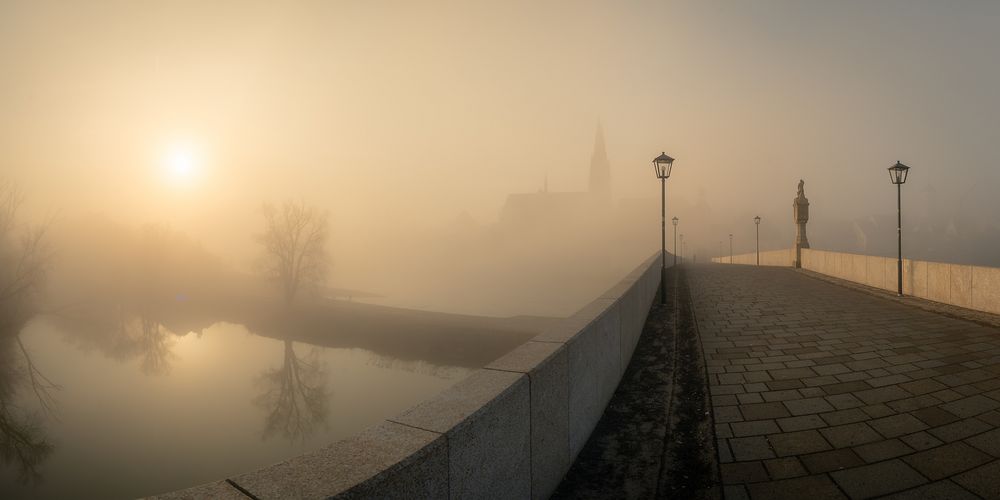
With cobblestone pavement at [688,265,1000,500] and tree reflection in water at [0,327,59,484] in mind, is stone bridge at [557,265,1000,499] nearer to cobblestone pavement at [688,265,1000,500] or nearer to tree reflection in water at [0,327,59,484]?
cobblestone pavement at [688,265,1000,500]

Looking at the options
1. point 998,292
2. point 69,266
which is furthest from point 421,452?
point 69,266

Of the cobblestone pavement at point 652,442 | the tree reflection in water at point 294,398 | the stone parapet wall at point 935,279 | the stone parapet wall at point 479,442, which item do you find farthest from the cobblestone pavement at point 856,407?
the tree reflection in water at point 294,398

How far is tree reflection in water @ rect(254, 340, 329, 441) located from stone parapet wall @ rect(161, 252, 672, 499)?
27250mm

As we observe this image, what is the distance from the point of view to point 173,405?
28.7 m

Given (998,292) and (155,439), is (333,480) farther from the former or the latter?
(155,439)

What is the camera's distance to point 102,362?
36.7 meters

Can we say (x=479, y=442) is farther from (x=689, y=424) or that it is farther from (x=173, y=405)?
(x=173, y=405)

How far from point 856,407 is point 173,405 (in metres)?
36.6

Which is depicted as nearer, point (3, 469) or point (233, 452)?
point (3, 469)

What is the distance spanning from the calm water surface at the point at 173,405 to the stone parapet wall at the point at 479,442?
50.4ft

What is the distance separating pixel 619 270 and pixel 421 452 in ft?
444

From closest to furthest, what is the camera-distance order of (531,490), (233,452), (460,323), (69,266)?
(531,490)
(233,452)
(460,323)
(69,266)

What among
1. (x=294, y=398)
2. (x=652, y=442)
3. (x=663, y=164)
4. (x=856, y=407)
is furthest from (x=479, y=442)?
(x=294, y=398)

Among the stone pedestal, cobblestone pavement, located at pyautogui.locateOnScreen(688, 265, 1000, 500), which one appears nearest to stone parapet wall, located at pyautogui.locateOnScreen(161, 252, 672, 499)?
cobblestone pavement, located at pyautogui.locateOnScreen(688, 265, 1000, 500)
